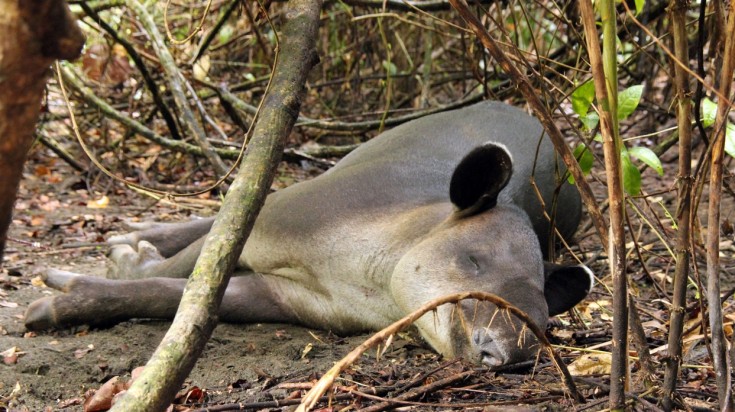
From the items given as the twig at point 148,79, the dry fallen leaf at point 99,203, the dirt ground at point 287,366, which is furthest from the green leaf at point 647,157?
the dry fallen leaf at point 99,203

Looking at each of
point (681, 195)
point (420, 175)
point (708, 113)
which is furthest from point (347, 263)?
point (681, 195)

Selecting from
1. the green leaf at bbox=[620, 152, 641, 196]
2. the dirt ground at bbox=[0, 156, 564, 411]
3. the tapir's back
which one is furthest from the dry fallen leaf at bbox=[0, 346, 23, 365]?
the green leaf at bbox=[620, 152, 641, 196]

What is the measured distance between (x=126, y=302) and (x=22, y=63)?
271 centimetres

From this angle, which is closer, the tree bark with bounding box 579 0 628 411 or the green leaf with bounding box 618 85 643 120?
the tree bark with bounding box 579 0 628 411

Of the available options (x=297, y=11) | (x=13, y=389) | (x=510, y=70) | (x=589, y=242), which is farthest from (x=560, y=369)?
(x=589, y=242)

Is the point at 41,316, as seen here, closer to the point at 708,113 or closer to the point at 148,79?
the point at 708,113

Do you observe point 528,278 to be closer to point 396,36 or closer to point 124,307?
point 124,307

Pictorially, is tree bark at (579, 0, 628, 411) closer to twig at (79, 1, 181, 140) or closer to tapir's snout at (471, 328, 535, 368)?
tapir's snout at (471, 328, 535, 368)

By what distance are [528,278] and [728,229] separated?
223 centimetres

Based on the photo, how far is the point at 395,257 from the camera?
12.5ft

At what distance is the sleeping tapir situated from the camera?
3.37m

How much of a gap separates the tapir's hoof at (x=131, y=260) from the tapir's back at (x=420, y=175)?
2.53 ft

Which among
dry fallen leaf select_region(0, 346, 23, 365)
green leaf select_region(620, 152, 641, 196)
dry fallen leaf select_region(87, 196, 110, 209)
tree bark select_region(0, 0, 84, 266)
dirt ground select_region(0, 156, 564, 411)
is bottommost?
dirt ground select_region(0, 156, 564, 411)

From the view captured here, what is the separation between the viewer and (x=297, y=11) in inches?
113
